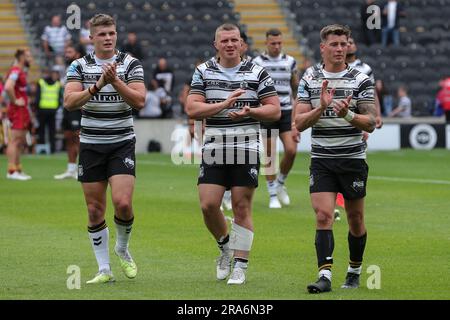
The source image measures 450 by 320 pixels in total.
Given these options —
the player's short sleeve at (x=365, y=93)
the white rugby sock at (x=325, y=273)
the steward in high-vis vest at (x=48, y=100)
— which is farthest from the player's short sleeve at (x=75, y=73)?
the steward in high-vis vest at (x=48, y=100)

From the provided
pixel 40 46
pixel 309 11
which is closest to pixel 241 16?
pixel 309 11

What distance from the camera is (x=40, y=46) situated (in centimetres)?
3475

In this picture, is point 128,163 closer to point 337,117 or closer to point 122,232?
point 122,232

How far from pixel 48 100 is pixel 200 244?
16.3 metres

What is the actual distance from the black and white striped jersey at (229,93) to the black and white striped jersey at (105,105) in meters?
0.62

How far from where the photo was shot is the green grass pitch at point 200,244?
33.8 feet

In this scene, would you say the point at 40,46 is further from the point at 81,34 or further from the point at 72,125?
the point at 72,125

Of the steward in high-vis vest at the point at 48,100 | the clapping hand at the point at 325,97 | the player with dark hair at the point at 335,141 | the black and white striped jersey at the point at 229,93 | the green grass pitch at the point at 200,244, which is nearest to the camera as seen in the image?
the clapping hand at the point at 325,97

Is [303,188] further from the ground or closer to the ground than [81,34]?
closer to the ground

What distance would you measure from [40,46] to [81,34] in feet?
9.11

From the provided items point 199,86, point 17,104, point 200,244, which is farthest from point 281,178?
point 199,86

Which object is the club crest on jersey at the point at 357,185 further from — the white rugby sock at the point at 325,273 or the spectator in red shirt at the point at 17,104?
the spectator in red shirt at the point at 17,104

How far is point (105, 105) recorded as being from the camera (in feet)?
35.5

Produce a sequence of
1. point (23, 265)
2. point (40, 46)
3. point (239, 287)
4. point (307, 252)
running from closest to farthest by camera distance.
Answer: point (239, 287) → point (23, 265) → point (307, 252) → point (40, 46)
